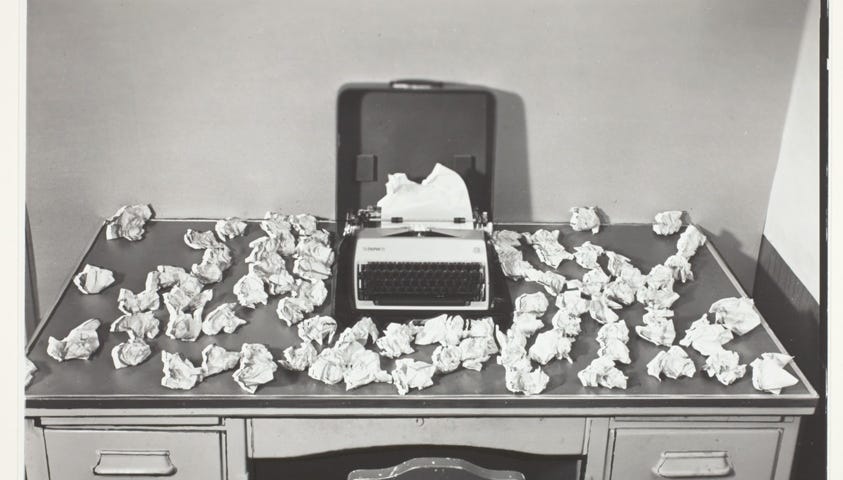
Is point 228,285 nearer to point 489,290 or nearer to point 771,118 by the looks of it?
point 489,290

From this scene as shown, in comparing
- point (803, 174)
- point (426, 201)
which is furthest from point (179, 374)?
point (803, 174)

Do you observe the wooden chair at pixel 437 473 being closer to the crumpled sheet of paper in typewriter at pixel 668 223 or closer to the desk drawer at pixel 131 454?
the desk drawer at pixel 131 454

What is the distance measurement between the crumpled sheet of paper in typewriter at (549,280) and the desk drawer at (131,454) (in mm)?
816

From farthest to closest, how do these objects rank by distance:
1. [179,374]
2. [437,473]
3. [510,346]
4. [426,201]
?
[426,201] → [510,346] → [179,374] → [437,473]

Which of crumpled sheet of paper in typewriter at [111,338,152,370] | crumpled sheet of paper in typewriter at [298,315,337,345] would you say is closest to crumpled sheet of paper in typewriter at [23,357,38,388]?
crumpled sheet of paper in typewriter at [111,338,152,370]

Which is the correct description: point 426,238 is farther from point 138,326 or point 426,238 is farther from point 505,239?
point 138,326

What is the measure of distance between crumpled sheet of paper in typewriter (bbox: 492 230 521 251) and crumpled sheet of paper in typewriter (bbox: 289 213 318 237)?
473mm

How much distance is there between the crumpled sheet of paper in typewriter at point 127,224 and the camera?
7.27 feet

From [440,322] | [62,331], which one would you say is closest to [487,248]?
[440,322]

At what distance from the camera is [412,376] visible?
5.58 ft

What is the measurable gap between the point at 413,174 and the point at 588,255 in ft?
1.63

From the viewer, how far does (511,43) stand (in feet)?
7.20

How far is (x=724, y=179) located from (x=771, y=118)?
199 millimetres
